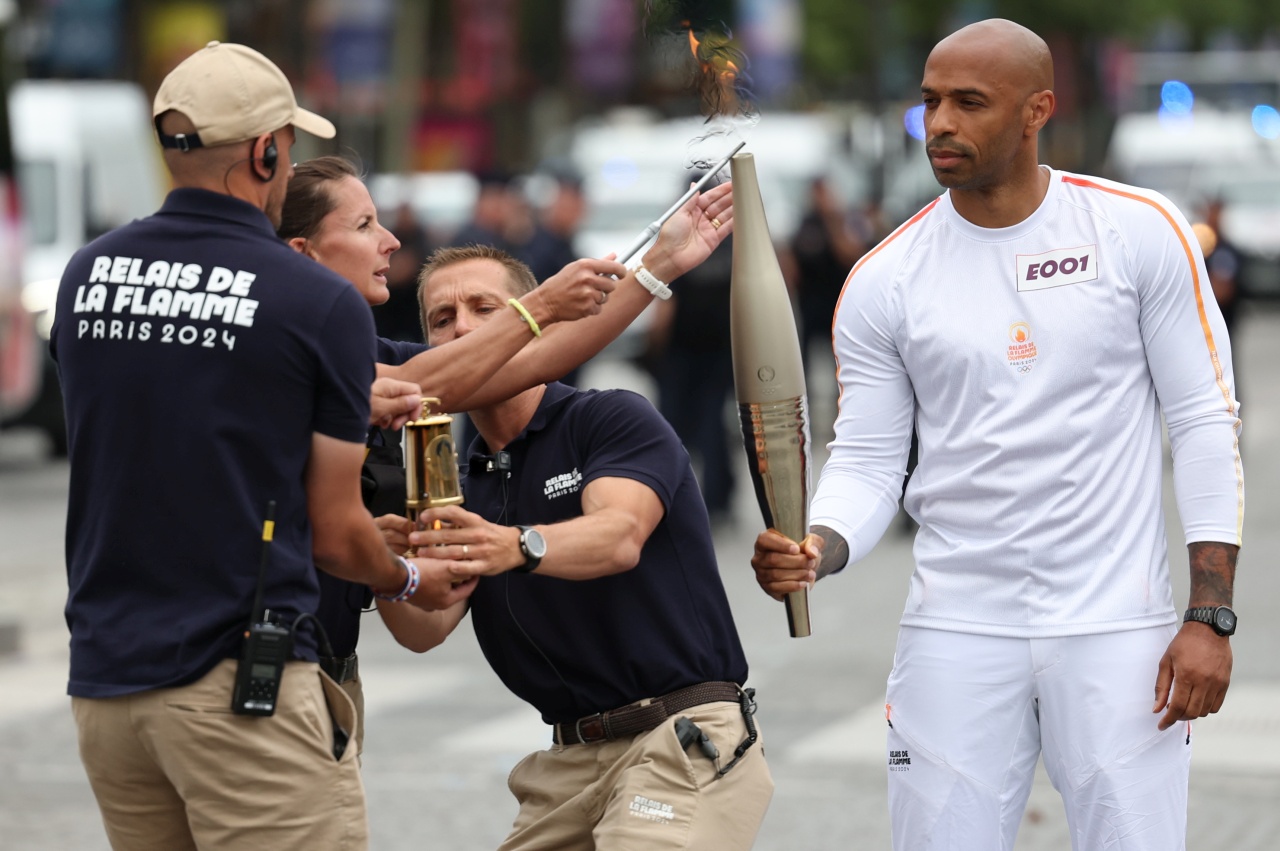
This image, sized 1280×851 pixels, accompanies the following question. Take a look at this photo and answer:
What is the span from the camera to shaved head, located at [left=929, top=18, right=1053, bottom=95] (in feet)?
13.8

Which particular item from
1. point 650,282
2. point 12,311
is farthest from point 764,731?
point 12,311

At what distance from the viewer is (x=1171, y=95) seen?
11.1m

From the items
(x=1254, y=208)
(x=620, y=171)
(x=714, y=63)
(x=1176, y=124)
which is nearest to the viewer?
(x=714, y=63)

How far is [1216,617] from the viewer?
160 inches

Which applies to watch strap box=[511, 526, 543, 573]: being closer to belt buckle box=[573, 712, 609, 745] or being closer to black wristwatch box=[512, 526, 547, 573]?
black wristwatch box=[512, 526, 547, 573]

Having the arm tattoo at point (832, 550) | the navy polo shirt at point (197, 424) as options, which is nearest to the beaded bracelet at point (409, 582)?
the navy polo shirt at point (197, 424)

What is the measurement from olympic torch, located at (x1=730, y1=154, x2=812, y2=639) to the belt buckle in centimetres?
53

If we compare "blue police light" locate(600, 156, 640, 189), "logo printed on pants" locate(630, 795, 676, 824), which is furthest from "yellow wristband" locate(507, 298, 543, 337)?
"blue police light" locate(600, 156, 640, 189)

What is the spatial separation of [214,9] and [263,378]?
109 ft

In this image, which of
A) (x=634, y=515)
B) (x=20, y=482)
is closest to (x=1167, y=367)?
(x=634, y=515)

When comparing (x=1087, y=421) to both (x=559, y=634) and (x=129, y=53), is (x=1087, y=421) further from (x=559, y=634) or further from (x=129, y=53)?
(x=129, y=53)

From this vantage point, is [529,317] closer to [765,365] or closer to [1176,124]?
[765,365]

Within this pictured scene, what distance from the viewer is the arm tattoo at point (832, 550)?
14.3 ft

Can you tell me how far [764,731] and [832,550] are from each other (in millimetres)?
4288
